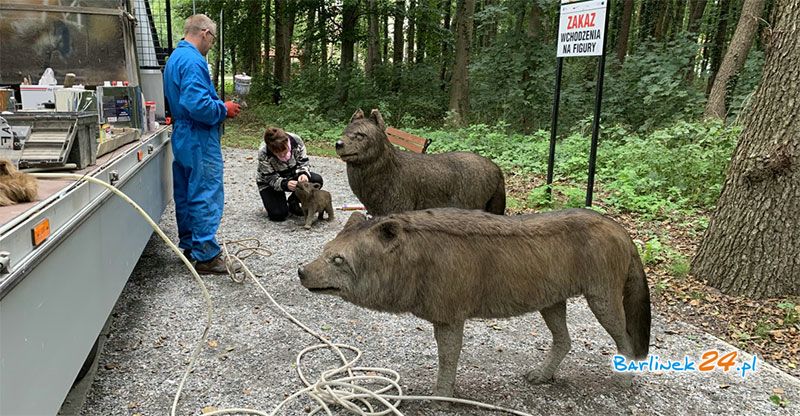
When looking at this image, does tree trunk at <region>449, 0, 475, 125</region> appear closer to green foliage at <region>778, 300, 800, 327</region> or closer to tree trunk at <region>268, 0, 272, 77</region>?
tree trunk at <region>268, 0, 272, 77</region>

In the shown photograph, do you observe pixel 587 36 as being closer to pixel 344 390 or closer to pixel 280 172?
pixel 280 172

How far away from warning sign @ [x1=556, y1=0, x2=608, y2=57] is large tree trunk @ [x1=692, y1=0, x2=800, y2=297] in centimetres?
165

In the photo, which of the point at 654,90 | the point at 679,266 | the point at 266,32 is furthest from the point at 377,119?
the point at 266,32

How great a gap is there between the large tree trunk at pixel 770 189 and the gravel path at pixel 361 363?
3.21 ft

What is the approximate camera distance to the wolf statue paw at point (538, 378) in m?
3.82

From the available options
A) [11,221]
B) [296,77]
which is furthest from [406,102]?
[11,221]

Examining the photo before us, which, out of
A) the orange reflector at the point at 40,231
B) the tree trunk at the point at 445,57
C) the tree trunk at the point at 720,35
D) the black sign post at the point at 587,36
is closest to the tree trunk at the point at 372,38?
the tree trunk at the point at 445,57

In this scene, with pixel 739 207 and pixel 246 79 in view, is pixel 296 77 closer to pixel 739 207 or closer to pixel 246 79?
pixel 246 79

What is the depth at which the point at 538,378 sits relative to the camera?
3.82 meters

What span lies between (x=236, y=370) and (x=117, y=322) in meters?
1.39

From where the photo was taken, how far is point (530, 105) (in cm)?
1697

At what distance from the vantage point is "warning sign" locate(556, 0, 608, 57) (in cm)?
621

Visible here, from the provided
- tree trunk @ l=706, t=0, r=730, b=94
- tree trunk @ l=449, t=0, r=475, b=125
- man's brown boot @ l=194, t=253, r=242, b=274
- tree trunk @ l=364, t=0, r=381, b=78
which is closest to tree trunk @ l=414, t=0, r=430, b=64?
tree trunk @ l=364, t=0, r=381, b=78

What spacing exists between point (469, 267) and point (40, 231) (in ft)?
6.99
